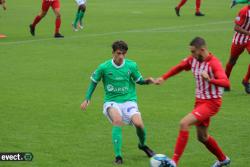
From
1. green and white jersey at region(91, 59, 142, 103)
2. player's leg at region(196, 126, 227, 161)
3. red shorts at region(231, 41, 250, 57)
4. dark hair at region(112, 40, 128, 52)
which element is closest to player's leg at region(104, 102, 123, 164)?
green and white jersey at region(91, 59, 142, 103)

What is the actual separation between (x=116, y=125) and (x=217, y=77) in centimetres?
176

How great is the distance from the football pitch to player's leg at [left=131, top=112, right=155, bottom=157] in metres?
0.14

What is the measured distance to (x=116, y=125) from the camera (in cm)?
1045

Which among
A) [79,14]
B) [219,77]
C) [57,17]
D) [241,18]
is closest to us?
[219,77]

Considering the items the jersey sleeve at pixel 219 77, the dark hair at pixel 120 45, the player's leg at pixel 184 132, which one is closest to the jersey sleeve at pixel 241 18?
the dark hair at pixel 120 45

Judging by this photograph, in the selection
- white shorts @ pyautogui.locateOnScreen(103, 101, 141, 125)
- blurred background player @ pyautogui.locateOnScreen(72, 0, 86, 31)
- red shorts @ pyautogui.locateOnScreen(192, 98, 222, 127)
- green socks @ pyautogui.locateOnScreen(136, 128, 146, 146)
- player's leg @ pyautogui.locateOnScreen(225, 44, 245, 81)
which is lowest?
green socks @ pyautogui.locateOnScreen(136, 128, 146, 146)

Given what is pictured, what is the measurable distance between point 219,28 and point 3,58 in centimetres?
1020

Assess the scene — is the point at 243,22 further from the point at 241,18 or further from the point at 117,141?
the point at 117,141

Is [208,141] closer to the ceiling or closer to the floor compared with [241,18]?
closer to the floor

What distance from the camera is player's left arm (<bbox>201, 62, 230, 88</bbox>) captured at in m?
9.43

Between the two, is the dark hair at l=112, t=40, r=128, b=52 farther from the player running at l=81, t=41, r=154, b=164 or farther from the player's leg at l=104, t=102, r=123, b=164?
the player's leg at l=104, t=102, r=123, b=164

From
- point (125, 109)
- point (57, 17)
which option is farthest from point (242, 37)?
point (57, 17)

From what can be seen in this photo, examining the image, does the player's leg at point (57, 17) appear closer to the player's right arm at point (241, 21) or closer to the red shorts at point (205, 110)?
the player's right arm at point (241, 21)

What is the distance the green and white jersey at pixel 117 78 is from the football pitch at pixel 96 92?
3.00ft
